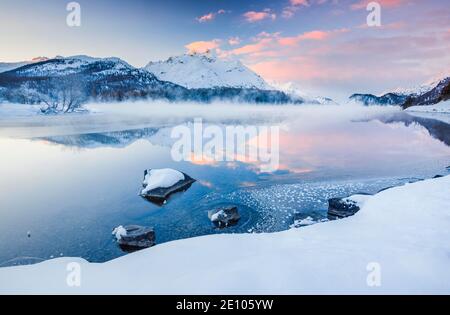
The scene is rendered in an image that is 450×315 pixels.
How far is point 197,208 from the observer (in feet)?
36.4

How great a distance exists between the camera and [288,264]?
17.5ft

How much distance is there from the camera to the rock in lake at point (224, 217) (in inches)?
375

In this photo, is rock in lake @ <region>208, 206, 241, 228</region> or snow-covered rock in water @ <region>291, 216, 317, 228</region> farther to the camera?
rock in lake @ <region>208, 206, 241, 228</region>

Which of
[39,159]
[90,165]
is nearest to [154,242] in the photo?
[90,165]

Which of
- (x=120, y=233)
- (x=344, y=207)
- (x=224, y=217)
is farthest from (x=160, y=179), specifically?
(x=344, y=207)

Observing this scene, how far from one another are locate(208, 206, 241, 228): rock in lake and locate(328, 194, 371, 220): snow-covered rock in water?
3.13 meters

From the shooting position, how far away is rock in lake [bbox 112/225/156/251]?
8047 millimetres

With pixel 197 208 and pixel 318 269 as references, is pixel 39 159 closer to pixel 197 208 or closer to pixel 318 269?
pixel 197 208

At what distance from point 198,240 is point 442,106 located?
12951 cm

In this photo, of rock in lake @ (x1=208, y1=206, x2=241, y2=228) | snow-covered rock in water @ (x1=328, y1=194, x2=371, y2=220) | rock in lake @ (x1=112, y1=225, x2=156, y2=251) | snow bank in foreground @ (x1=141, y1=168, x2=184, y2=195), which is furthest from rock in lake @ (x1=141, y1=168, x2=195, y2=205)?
snow-covered rock in water @ (x1=328, y1=194, x2=371, y2=220)

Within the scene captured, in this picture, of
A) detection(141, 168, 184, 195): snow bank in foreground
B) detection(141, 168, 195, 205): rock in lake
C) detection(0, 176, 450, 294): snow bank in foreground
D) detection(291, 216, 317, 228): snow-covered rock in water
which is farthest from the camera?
detection(141, 168, 184, 195): snow bank in foreground

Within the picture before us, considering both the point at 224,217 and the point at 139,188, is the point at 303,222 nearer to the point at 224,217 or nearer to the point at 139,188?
the point at 224,217

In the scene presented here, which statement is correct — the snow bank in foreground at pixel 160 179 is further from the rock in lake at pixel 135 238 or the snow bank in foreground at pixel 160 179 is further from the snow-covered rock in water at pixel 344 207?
the snow-covered rock in water at pixel 344 207

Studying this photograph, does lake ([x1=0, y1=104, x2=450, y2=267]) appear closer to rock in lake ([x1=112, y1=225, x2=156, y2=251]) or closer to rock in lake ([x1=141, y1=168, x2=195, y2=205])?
rock in lake ([x1=112, y1=225, x2=156, y2=251])
